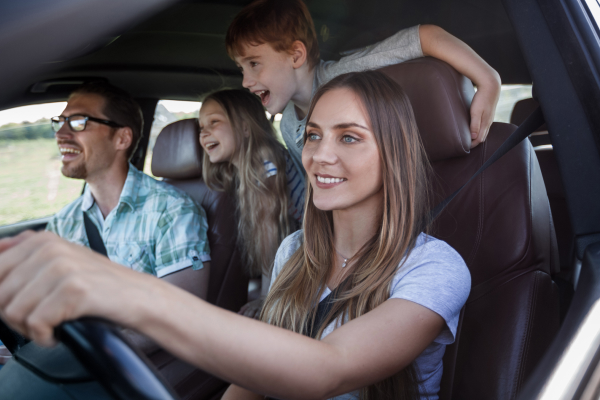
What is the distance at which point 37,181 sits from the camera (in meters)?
3.17

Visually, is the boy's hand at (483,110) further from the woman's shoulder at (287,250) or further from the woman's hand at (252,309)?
the woman's hand at (252,309)

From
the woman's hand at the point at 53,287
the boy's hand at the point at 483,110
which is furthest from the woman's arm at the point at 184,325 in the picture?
the boy's hand at the point at 483,110

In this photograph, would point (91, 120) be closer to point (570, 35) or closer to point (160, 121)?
point (160, 121)

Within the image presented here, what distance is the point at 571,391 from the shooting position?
2.34 feet

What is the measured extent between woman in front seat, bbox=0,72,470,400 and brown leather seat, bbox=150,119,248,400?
58 centimetres

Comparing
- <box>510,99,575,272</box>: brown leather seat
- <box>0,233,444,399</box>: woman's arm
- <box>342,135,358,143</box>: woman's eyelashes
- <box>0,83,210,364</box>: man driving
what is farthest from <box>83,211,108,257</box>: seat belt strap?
<box>510,99,575,272</box>: brown leather seat

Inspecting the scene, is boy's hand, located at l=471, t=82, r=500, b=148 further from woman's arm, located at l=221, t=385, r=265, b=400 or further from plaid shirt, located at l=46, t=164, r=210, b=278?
plaid shirt, located at l=46, t=164, r=210, b=278

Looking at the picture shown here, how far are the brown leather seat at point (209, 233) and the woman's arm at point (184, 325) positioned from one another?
108 centimetres

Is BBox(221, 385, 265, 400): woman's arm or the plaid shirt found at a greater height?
the plaid shirt

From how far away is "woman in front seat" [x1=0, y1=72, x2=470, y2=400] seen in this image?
19.5 inches

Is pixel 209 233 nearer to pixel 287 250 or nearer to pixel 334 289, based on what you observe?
pixel 287 250

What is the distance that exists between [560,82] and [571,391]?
684mm

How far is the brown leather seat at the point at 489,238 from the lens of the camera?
3.71 ft

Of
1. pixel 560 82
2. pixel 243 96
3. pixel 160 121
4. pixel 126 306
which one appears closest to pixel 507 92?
pixel 243 96
